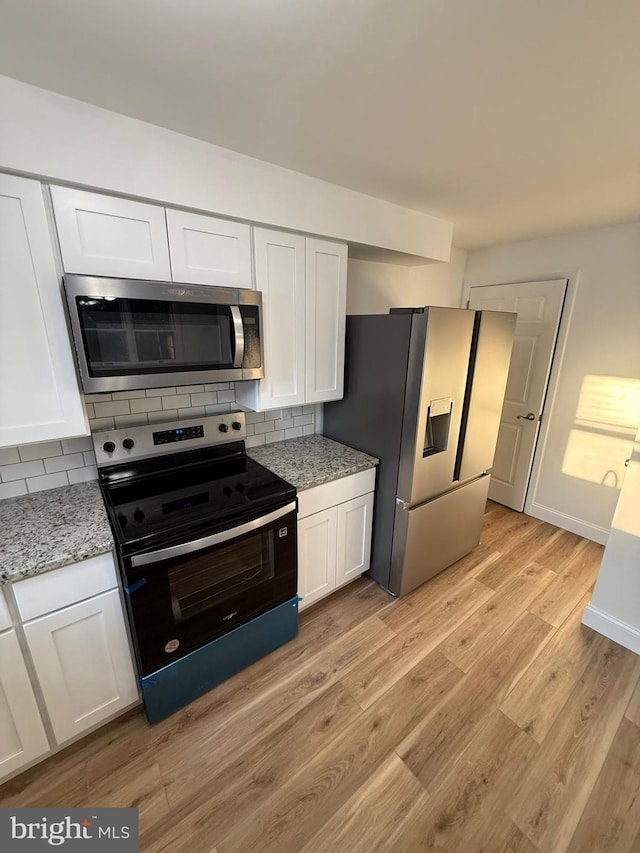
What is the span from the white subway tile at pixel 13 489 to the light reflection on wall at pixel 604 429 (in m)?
3.55

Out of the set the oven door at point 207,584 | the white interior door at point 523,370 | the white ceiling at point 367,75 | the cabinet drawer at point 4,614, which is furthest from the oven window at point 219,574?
the white interior door at point 523,370

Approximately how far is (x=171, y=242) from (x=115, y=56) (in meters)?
0.52

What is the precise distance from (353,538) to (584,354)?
2252mm

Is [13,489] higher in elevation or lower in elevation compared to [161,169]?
lower

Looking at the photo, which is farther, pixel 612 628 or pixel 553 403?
pixel 553 403

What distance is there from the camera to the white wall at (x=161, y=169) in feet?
3.55

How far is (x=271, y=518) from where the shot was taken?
5.12 feet

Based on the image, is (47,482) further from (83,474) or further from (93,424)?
(93,424)

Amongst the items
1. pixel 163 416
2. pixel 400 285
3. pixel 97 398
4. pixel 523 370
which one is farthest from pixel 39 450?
pixel 523 370

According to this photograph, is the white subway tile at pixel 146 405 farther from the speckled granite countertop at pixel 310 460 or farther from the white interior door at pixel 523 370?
the white interior door at pixel 523 370

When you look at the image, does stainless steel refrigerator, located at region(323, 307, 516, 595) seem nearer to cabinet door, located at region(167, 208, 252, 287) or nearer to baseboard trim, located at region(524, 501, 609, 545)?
cabinet door, located at region(167, 208, 252, 287)

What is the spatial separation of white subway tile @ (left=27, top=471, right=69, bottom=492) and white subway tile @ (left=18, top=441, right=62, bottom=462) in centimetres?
9

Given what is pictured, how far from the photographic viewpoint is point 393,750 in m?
1.41

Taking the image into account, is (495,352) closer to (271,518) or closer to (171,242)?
(271,518)
